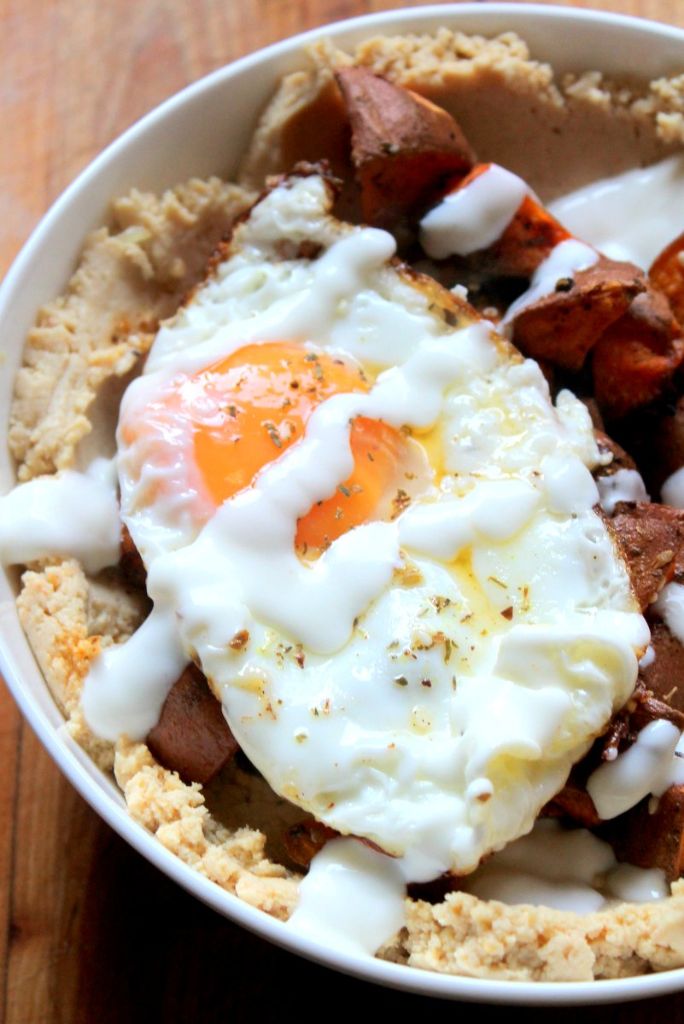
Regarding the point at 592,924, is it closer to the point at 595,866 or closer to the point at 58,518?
the point at 595,866

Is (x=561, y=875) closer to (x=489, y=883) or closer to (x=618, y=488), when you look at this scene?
(x=489, y=883)

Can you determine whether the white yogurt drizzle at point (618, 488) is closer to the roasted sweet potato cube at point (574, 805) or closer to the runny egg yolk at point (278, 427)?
the runny egg yolk at point (278, 427)

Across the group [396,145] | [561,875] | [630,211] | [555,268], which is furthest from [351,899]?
[630,211]

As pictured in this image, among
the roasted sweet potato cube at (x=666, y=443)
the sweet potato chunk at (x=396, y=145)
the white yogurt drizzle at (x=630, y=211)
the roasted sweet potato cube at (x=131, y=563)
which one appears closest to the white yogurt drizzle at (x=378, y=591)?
the roasted sweet potato cube at (x=131, y=563)

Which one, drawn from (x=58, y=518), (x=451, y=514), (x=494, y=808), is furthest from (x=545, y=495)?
(x=58, y=518)

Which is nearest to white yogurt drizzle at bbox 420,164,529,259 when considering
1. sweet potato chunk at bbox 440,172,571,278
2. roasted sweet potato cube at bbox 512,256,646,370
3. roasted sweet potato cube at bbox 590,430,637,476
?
sweet potato chunk at bbox 440,172,571,278

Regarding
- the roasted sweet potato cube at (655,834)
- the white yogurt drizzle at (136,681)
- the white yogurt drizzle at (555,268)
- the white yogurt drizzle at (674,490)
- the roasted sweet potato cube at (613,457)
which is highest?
the white yogurt drizzle at (555,268)
